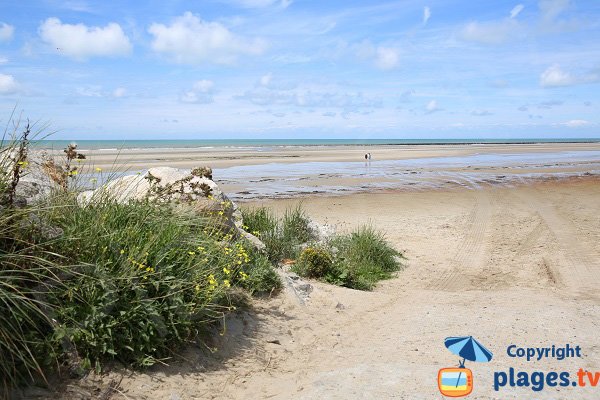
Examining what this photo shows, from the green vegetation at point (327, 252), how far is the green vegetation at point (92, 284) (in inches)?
118

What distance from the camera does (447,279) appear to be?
32.3 ft

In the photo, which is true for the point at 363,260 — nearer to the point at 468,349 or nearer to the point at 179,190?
the point at 179,190

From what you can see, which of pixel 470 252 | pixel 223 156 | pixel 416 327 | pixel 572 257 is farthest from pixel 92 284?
pixel 223 156

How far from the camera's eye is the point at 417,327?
6.54 metres

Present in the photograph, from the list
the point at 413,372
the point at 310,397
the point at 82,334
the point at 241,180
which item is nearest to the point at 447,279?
the point at 413,372

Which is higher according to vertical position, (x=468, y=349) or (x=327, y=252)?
(x=327, y=252)

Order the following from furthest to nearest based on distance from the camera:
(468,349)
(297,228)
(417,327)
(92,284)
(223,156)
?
(223,156) → (297,228) → (417,327) → (468,349) → (92,284)

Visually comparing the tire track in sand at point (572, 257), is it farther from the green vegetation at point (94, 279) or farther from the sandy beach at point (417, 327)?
the green vegetation at point (94, 279)

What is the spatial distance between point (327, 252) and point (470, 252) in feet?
13.6

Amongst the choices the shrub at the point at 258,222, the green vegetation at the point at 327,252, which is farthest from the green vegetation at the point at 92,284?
the shrub at the point at 258,222

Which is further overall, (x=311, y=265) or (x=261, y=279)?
(x=311, y=265)

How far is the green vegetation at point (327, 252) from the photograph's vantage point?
342 inches

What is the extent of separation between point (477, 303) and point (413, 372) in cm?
298

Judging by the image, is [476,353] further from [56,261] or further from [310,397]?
[56,261]
